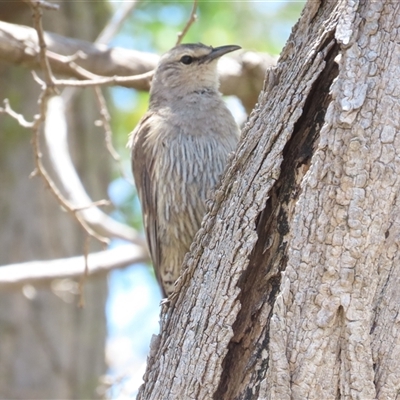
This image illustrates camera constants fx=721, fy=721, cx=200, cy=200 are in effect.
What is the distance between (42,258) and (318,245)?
15.1 feet

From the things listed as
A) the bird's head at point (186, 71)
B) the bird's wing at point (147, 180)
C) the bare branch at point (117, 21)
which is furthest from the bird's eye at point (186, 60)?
the bare branch at point (117, 21)

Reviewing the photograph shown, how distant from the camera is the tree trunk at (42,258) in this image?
6.22m

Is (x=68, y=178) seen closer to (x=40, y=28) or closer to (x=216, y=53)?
(x=216, y=53)

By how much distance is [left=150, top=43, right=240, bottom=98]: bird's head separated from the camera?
15.3 feet

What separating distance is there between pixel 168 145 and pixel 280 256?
206 cm

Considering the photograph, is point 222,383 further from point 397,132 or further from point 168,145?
point 168,145

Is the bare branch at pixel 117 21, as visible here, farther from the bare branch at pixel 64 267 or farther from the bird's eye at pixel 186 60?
the bare branch at pixel 64 267

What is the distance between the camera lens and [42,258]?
21.2 feet

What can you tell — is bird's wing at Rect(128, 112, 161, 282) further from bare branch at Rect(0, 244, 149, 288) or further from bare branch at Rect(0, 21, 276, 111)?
bare branch at Rect(0, 244, 149, 288)

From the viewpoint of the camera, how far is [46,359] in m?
→ 6.30

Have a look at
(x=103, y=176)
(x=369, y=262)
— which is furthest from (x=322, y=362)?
(x=103, y=176)

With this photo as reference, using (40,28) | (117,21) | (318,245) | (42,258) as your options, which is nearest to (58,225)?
(42,258)

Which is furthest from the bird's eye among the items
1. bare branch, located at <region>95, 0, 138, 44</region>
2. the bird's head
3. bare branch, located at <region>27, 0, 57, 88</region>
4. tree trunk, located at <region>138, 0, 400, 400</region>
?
tree trunk, located at <region>138, 0, 400, 400</region>

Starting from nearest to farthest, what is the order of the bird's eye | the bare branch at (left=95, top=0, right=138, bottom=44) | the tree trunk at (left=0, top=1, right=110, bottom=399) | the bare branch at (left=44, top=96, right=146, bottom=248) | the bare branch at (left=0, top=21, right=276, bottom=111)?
1. the bare branch at (left=0, top=21, right=276, bottom=111)
2. the bird's eye
3. the bare branch at (left=44, top=96, right=146, bottom=248)
4. the bare branch at (left=95, top=0, right=138, bottom=44)
5. the tree trunk at (left=0, top=1, right=110, bottom=399)
